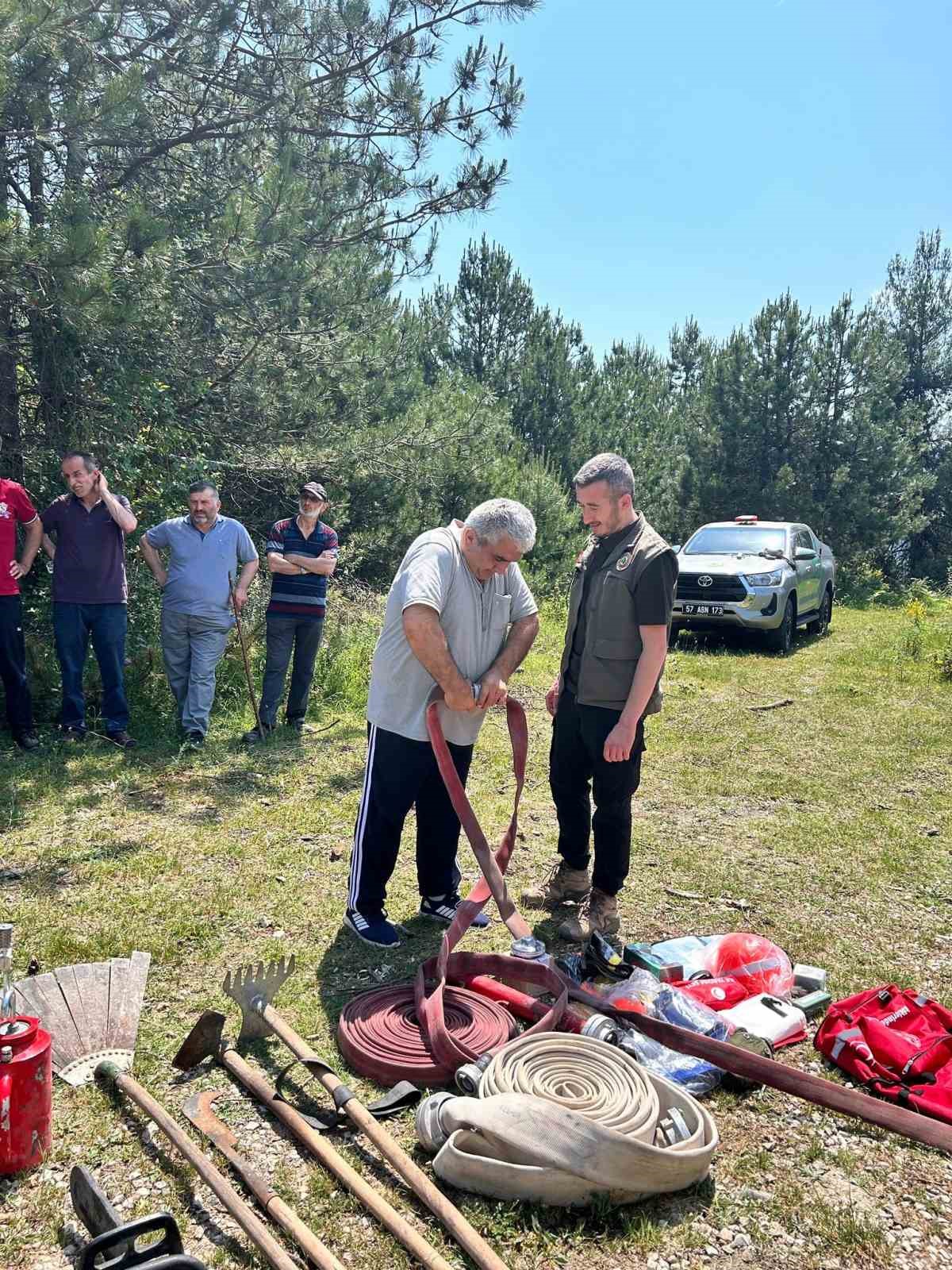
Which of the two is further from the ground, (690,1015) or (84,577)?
(84,577)

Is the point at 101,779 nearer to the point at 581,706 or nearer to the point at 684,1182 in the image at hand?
the point at 581,706

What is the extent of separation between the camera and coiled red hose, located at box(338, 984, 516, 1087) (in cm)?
303

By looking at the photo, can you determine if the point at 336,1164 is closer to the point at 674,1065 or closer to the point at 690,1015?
the point at 674,1065

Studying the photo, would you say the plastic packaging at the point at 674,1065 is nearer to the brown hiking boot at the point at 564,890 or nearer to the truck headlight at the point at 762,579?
the brown hiking boot at the point at 564,890

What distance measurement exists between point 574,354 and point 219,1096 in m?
21.5

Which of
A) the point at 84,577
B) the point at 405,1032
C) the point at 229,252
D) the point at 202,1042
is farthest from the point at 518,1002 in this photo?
the point at 229,252

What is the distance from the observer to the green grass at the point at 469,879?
246cm

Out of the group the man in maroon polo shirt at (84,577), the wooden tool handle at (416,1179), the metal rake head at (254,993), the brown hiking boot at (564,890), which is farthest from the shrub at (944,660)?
the wooden tool handle at (416,1179)

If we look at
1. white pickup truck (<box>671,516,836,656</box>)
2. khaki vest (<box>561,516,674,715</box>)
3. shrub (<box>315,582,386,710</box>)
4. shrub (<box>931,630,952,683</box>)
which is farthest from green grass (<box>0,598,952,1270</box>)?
white pickup truck (<box>671,516,836,656</box>)

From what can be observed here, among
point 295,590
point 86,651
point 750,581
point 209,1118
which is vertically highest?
point 750,581

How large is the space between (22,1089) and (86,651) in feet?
15.3

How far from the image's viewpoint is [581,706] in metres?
4.11

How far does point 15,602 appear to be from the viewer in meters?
6.20

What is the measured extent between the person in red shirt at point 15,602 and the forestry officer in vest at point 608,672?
12.8 ft
